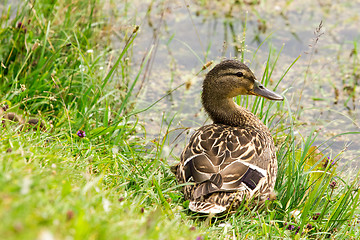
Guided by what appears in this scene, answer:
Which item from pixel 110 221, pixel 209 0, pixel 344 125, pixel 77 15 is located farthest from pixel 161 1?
pixel 110 221

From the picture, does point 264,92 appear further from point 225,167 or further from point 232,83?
point 225,167

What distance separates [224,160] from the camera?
4.12m

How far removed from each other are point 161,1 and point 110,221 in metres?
6.20

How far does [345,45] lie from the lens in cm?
785

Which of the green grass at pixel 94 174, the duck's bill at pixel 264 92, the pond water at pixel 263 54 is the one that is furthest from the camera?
the pond water at pixel 263 54

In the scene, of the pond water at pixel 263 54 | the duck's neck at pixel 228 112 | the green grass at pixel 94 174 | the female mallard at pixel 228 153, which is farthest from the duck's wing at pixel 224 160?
the pond water at pixel 263 54

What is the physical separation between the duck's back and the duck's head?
48cm

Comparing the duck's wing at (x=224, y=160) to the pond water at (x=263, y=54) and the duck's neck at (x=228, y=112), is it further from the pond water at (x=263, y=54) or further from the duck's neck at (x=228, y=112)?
the pond water at (x=263, y=54)

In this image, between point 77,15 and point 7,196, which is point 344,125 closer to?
point 77,15

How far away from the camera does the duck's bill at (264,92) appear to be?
493cm

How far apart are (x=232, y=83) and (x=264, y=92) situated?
32 cm

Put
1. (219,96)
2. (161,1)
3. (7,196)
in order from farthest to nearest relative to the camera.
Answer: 1. (161,1)
2. (219,96)
3. (7,196)

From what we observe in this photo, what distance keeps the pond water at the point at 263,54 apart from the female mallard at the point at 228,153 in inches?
32.1

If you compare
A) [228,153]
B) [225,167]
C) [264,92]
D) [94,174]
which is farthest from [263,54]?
[94,174]
